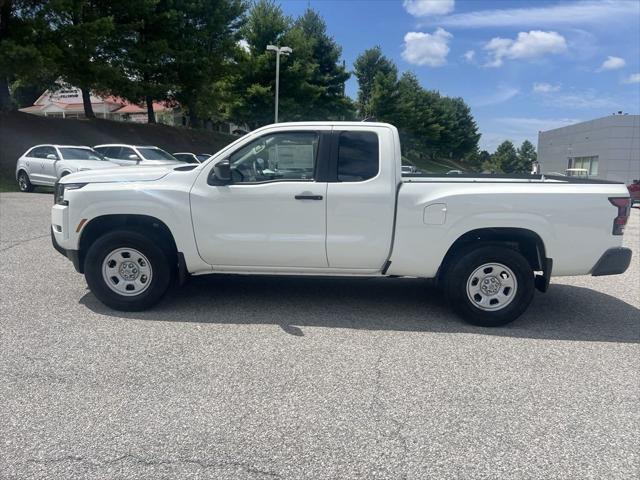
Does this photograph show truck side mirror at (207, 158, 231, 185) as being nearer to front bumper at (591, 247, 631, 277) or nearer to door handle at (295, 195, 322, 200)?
door handle at (295, 195, 322, 200)

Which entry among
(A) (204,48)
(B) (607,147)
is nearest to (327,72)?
(A) (204,48)

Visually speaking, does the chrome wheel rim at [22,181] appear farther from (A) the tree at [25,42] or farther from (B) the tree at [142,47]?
(B) the tree at [142,47]

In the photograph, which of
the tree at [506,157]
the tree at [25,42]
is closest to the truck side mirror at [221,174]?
the tree at [25,42]

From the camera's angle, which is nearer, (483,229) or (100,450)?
(100,450)

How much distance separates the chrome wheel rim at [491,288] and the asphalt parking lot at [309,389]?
0.28 meters

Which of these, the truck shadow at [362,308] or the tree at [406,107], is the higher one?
the tree at [406,107]

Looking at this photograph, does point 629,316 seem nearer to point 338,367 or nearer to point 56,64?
point 338,367

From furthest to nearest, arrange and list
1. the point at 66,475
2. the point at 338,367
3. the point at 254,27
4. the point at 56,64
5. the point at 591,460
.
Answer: the point at 254,27, the point at 56,64, the point at 338,367, the point at 591,460, the point at 66,475

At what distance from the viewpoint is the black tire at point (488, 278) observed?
4.93 metres

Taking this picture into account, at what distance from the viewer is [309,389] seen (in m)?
3.64

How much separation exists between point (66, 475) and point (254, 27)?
1421 inches

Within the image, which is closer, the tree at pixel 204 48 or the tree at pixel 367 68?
the tree at pixel 204 48

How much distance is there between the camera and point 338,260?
16.5 feet

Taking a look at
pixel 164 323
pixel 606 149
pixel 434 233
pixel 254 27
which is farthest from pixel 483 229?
pixel 606 149
